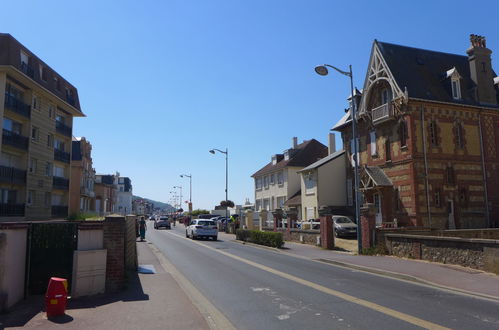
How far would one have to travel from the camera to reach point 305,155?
168 ft

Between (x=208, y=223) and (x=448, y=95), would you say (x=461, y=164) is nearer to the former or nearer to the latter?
(x=448, y=95)

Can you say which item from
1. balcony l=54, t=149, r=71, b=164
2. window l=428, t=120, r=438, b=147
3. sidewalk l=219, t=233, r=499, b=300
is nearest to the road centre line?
sidewalk l=219, t=233, r=499, b=300

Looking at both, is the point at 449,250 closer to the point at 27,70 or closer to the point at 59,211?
the point at 27,70

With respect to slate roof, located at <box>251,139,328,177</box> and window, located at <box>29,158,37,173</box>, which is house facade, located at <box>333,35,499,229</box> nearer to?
slate roof, located at <box>251,139,328,177</box>

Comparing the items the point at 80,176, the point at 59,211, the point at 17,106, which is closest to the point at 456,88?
the point at 17,106

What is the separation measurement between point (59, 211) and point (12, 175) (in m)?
9.20

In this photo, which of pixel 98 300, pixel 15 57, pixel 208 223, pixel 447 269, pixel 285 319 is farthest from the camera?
pixel 208 223

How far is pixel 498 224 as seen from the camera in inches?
1166

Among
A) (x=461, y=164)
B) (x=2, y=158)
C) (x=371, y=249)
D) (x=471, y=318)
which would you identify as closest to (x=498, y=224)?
(x=461, y=164)

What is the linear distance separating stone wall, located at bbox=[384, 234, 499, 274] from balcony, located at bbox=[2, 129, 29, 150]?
94.1 ft

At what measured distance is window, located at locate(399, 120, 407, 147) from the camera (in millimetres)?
28461

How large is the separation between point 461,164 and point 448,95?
5150 millimetres

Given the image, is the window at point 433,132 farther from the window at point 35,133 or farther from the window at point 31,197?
the window at point 31,197

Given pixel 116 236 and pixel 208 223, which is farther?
pixel 208 223
